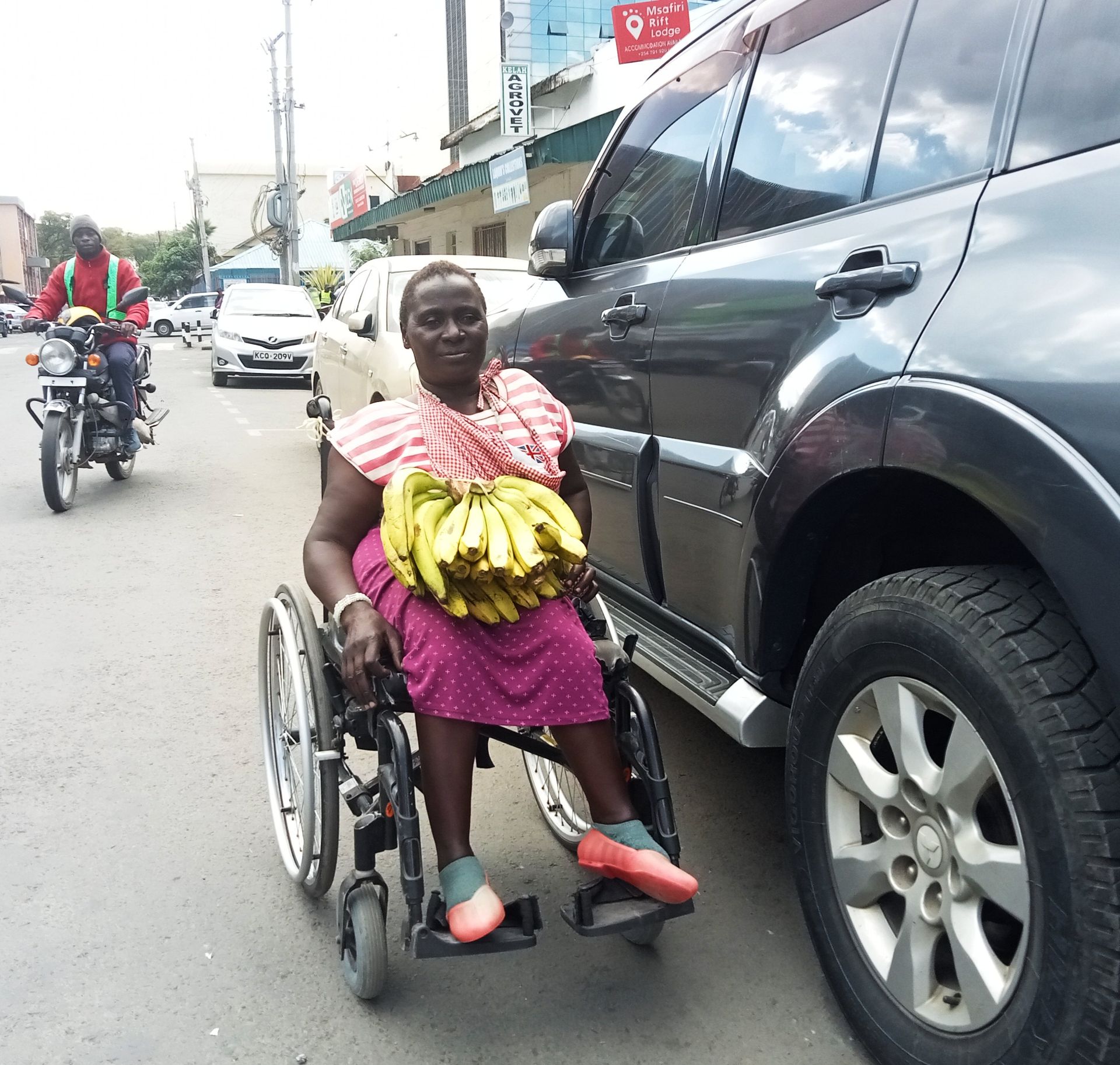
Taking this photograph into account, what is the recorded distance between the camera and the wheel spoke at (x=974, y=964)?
1.73 meters

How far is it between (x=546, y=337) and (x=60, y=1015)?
8.22ft

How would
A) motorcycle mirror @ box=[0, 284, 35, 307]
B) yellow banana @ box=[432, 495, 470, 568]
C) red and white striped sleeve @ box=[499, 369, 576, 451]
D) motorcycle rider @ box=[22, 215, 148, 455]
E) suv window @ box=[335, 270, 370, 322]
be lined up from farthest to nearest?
suv window @ box=[335, 270, 370, 322]
motorcycle rider @ box=[22, 215, 148, 455]
motorcycle mirror @ box=[0, 284, 35, 307]
red and white striped sleeve @ box=[499, 369, 576, 451]
yellow banana @ box=[432, 495, 470, 568]

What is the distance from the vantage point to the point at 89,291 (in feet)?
26.3

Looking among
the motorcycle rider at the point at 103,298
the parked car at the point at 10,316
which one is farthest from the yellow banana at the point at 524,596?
the parked car at the point at 10,316

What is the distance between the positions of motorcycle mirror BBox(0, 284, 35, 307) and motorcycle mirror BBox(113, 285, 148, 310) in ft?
1.91

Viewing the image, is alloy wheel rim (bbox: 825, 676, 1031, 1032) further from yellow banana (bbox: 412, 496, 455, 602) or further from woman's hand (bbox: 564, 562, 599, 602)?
yellow banana (bbox: 412, 496, 455, 602)

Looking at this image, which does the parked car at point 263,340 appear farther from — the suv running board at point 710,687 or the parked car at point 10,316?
the parked car at point 10,316

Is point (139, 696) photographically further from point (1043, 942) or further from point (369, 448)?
point (1043, 942)

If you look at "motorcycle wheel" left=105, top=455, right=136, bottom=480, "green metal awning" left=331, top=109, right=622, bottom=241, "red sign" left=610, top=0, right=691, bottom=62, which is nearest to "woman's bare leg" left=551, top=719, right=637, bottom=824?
"motorcycle wheel" left=105, top=455, right=136, bottom=480

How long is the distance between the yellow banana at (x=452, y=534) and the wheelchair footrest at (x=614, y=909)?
2.39ft

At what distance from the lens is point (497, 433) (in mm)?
2607

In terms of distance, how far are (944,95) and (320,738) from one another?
1.85 meters

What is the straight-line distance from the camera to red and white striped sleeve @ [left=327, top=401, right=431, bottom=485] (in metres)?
2.51

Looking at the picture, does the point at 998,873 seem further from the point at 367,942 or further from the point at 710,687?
the point at 367,942
